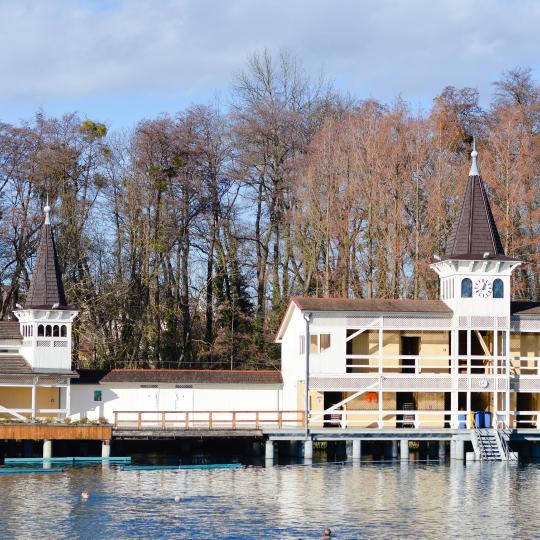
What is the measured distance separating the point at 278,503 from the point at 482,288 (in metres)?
19.5

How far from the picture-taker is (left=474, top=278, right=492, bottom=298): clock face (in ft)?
199

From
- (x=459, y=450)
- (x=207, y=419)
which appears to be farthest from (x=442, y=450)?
(x=207, y=419)

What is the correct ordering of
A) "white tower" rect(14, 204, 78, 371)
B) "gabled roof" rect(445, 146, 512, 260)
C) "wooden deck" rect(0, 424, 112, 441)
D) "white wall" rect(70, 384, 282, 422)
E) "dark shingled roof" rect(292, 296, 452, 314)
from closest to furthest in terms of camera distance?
"wooden deck" rect(0, 424, 112, 441), "dark shingled roof" rect(292, 296, 452, 314), "white tower" rect(14, 204, 78, 371), "white wall" rect(70, 384, 282, 422), "gabled roof" rect(445, 146, 512, 260)

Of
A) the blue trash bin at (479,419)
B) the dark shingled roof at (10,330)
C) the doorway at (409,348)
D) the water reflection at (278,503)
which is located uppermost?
the dark shingled roof at (10,330)

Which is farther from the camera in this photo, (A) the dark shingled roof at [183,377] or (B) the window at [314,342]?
(A) the dark shingled roof at [183,377]

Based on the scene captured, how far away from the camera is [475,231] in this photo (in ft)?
203

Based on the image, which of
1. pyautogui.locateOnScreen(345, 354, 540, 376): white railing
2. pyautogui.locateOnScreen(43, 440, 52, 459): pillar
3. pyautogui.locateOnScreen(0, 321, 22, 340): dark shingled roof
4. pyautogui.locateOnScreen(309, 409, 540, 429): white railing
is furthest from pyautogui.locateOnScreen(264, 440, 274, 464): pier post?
pyautogui.locateOnScreen(0, 321, 22, 340): dark shingled roof

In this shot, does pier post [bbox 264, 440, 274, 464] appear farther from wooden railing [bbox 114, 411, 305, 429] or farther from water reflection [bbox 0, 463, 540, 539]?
water reflection [bbox 0, 463, 540, 539]

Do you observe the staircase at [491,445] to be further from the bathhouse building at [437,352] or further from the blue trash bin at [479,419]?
the bathhouse building at [437,352]

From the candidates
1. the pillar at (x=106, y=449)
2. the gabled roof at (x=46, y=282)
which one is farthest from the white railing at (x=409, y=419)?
the gabled roof at (x=46, y=282)

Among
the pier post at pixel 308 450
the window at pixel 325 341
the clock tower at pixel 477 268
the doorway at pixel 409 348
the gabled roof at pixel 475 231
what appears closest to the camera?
the pier post at pixel 308 450

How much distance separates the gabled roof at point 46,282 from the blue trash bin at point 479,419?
758 inches

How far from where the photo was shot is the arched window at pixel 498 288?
60.8 m

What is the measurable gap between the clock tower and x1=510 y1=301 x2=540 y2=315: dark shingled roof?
1193 mm
